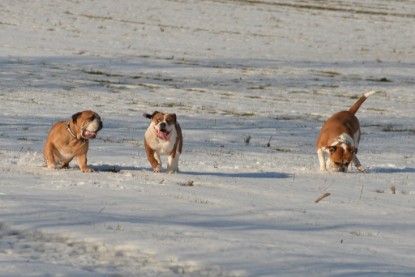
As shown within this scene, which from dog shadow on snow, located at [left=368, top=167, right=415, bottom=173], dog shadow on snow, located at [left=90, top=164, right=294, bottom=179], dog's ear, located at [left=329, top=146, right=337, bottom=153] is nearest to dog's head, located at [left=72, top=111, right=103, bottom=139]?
dog shadow on snow, located at [left=90, top=164, right=294, bottom=179]

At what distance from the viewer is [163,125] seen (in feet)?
36.3

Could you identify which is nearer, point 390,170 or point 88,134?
point 88,134

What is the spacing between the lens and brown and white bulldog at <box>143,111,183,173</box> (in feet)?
36.4

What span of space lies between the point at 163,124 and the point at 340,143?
10.0 feet

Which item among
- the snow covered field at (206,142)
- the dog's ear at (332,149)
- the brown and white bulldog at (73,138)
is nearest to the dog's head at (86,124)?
the brown and white bulldog at (73,138)

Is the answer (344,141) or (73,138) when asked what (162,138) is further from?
(344,141)

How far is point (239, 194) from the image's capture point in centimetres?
1005

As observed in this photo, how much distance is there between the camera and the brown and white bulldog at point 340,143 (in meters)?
12.7

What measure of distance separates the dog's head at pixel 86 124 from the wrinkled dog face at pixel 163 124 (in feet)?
2.55

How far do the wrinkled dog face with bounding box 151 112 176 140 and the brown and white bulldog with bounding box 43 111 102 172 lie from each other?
75cm

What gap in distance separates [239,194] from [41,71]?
72.2 ft

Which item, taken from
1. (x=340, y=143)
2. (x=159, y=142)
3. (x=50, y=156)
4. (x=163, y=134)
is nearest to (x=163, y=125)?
(x=163, y=134)

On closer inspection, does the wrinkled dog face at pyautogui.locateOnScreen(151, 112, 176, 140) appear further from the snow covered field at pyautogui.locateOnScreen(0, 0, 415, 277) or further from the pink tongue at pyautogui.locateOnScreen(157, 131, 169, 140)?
the snow covered field at pyautogui.locateOnScreen(0, 0, 415, 277)

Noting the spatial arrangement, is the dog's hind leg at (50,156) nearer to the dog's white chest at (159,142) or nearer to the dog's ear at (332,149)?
the dog's white chest at (159,142)
